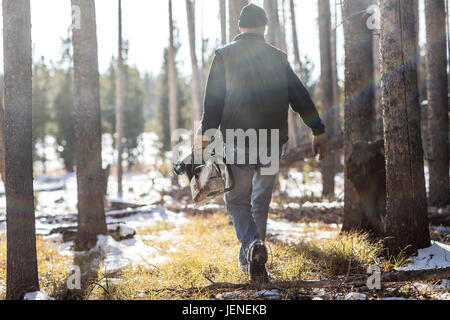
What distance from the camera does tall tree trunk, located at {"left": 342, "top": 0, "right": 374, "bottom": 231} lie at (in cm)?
591

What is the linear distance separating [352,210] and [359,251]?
5.38 feet

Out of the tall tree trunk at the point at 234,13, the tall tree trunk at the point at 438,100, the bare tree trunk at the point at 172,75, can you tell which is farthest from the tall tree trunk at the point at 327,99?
the bare tree trunk at the point at 172,75

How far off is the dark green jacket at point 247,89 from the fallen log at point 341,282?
124 cm

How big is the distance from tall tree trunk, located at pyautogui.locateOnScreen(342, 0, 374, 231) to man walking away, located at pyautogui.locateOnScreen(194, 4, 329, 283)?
249 centimetres

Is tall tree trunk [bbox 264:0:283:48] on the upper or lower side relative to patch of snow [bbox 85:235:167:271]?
upper

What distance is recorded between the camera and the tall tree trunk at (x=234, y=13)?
7.31 metres

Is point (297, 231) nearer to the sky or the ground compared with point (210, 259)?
nearer to the ground

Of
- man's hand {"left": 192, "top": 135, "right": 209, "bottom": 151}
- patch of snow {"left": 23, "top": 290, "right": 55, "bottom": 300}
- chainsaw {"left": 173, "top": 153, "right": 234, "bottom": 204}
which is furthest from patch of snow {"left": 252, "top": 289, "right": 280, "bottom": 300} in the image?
patch of snow {"left": 23, "top": 290, "right": 55, "bottom": 300}

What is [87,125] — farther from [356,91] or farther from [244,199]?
[356,91]

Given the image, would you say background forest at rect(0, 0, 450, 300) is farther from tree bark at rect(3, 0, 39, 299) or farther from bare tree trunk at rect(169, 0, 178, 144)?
bare tree trunk at rect(169, 0, 178, 144)

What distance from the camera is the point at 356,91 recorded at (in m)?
5.93

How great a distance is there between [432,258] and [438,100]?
18.9 ft

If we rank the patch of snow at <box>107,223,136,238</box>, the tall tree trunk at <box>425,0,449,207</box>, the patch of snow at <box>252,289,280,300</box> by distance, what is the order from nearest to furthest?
the patch of snow at <box>252,289,280,300</box> → the patch of snow at <box>107,223,136,238</box> → the tall tree trunk at <box>425,0,449,207</box>

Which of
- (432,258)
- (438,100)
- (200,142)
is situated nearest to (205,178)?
(200,142)
